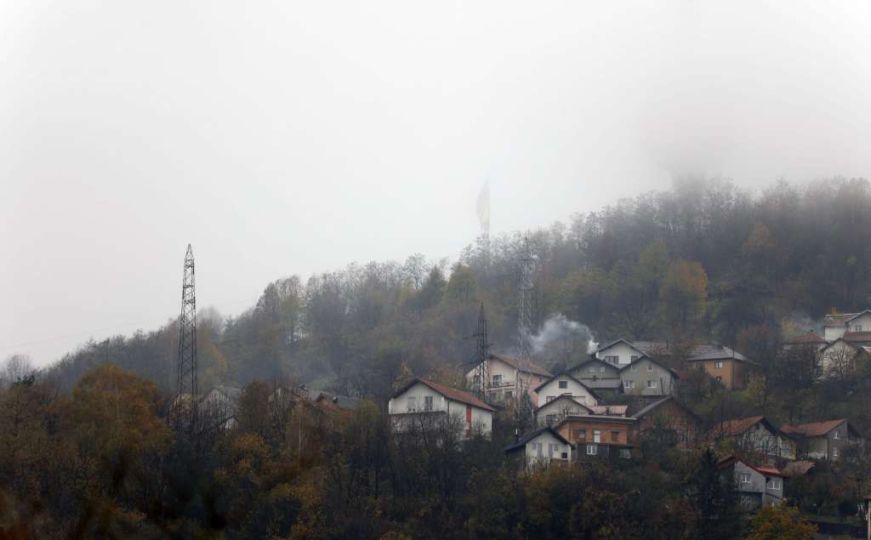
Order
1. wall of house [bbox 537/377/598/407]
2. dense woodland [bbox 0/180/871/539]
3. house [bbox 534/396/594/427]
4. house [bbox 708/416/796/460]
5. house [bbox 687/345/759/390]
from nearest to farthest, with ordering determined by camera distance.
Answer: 1. dense woodland [bbox 0/180/871/539]
2. house [bbox 708/416/796/460]
3. house [bbox 534/396/594/427]
4. wall of house [bbox 537/377/598/407]
5. house [bbox 687/345/759/390]

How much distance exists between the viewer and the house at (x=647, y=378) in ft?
105

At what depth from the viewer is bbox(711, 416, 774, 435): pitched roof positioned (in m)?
26.6

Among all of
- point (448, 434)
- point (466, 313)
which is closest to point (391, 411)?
point (448, 434)

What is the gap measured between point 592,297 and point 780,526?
21.7 meters

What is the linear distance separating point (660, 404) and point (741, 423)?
1.91 metres

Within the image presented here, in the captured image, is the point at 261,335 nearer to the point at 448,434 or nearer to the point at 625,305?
the point at 625,305

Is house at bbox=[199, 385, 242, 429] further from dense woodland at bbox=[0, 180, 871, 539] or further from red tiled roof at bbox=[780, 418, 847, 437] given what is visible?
red tiled roof at bbox=[780, 418, 847, 437]

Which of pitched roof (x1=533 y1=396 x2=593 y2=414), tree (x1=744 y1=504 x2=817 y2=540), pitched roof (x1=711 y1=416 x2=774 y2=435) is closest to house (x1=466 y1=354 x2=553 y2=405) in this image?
pitched roof (x1=533 y1=396 x2=593 y2=414)

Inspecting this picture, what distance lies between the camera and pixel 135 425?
2241 centimetres

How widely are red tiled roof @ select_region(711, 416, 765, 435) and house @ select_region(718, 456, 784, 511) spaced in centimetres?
207

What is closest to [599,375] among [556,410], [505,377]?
[505,377]

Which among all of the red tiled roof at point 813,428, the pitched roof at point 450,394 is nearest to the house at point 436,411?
the pitched roof at point 450,394

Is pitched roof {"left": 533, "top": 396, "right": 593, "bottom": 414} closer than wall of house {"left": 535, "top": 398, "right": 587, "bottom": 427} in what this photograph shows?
No

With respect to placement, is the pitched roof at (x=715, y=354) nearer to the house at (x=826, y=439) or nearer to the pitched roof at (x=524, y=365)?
the pitched roof at (x=524, y=365)
